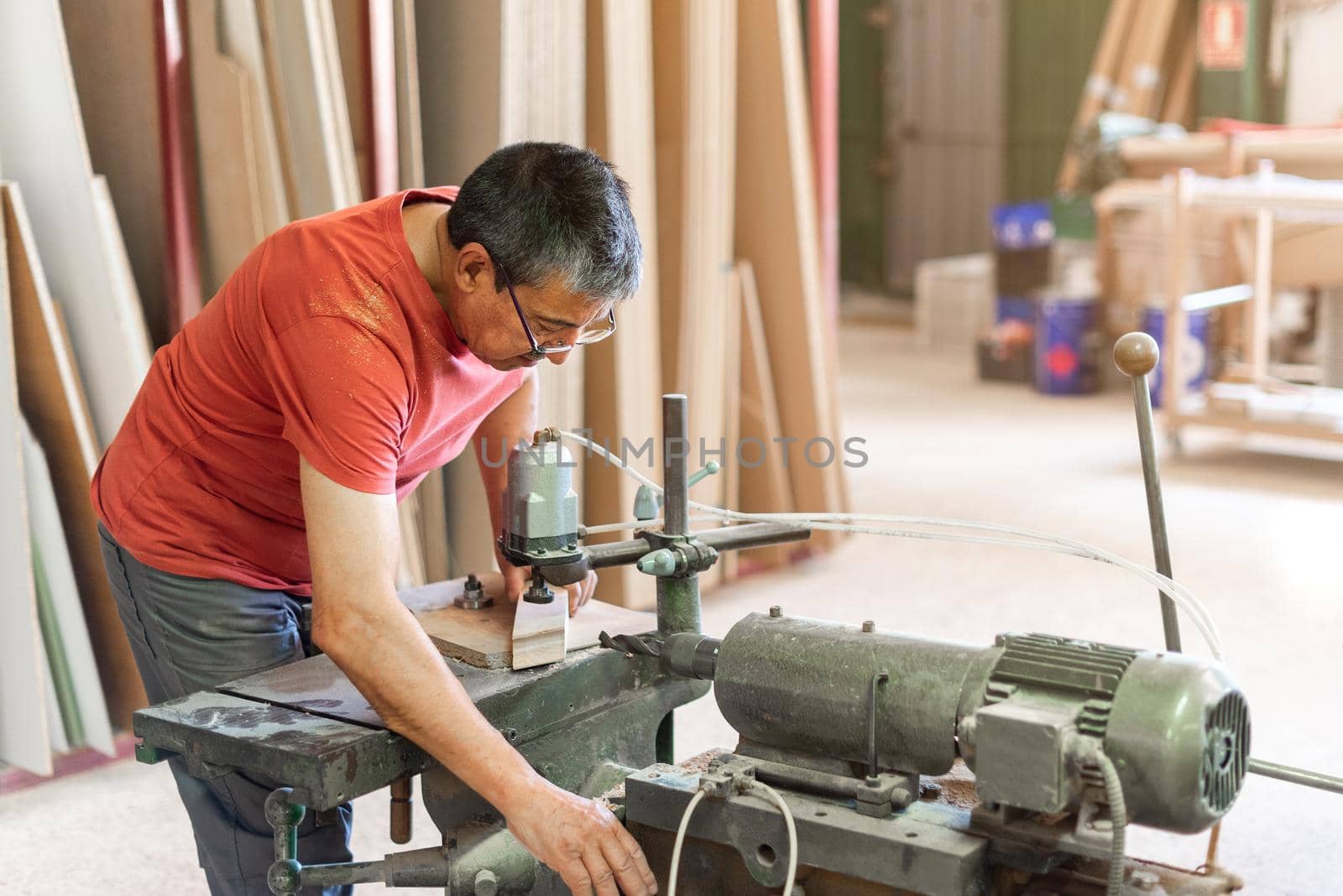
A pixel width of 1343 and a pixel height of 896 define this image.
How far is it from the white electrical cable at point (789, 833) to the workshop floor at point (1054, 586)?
1355 millimetres

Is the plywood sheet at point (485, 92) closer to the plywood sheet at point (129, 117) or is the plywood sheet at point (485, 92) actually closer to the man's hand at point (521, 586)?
the plywood sheet at point (129, 117)

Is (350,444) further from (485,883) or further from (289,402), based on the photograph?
(485,883)

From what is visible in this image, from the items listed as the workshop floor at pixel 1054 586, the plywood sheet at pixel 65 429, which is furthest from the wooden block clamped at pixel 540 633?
the plywood sheet at pixel 65 429

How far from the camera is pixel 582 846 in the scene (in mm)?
1249

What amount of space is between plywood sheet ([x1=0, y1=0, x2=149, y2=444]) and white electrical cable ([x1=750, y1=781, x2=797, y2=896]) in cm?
184

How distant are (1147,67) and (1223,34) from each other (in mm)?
345

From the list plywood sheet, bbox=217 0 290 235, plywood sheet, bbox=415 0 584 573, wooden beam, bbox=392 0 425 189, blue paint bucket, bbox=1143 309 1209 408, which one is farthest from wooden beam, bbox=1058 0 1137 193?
plywood sheet, bbox=217 0 290 235

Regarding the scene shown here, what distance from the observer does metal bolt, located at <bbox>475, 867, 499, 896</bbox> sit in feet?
4.34

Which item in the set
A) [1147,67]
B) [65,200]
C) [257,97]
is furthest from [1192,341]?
[65,200]

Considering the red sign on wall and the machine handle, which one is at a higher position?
the red sign on wall

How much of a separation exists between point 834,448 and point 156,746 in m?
2.64

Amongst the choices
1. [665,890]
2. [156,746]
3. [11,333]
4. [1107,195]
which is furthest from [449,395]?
[1107,195]

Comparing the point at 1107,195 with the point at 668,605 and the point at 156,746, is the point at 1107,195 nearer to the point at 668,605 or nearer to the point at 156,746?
the point at 668,605
